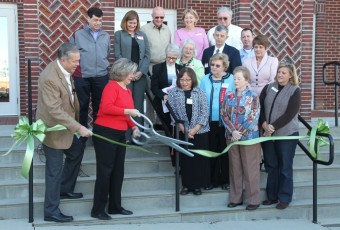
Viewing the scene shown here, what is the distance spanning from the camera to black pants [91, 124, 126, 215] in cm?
550

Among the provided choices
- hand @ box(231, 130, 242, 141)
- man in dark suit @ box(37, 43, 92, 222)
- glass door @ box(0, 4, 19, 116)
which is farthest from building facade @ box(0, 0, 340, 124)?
hand @ box(231, 130, 242, 141)

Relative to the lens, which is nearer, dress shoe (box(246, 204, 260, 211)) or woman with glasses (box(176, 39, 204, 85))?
dress shoe (box(246, 204, 260, 211))

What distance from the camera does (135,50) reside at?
6.79 meters

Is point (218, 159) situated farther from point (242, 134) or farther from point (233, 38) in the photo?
point (233, 38)

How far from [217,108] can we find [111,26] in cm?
242

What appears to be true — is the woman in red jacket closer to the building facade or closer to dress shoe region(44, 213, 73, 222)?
dress shoe region(44, 213, 73, 222)

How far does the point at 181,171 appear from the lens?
6.20 meters

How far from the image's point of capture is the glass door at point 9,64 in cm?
1033

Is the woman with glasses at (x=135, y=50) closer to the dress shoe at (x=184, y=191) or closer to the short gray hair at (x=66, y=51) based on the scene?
the dress shoe at (x=184, y=191)

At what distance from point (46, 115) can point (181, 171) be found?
1807mm

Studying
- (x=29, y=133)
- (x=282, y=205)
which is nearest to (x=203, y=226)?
(x=282, y=205)

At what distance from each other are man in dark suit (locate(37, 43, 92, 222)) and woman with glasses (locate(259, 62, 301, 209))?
2198mm

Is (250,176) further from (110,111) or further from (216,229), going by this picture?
(110,111)

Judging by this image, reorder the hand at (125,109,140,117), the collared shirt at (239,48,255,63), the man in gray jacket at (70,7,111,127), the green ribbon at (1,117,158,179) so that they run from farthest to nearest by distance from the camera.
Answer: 1. the collared shirt at (239,48,255,63)
2. the man in gray jacket at (70,7,111,127)
3. the hand at (125,109,140,117)
4. the green ribbon at (1,117,158,179)
